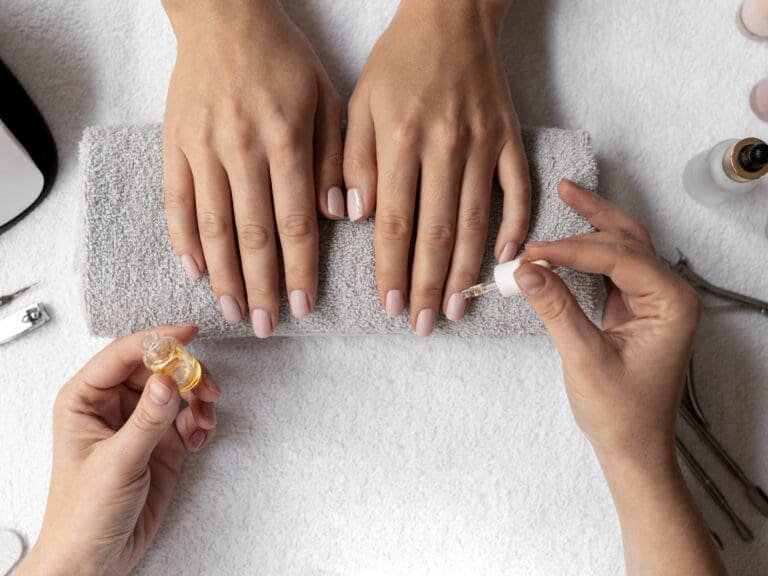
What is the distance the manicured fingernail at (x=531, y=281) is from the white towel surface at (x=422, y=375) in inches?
9.9

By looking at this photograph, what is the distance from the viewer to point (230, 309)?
75 cm

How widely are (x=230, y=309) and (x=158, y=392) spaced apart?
0.14m

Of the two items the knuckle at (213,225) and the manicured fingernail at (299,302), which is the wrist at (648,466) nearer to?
the manicured fingernail at (299,302)

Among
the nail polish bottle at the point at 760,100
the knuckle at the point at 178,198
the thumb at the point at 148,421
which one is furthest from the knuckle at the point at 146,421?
the nail polish bottle at the point at 760,100

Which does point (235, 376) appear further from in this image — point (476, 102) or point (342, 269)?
point (476, 102)

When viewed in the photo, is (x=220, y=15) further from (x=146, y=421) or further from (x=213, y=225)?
(x=146, y=421)

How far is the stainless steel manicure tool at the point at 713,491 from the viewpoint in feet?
2.77

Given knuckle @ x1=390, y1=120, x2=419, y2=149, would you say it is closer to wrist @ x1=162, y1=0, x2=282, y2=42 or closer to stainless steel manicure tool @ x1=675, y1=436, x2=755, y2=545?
wrist @ x1=162, y1=0, x2=282, y2=42

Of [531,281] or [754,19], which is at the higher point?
[754,19]

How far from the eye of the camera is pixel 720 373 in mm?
888

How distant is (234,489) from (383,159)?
0.51 meters

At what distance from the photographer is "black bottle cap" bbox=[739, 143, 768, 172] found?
2.44 ft

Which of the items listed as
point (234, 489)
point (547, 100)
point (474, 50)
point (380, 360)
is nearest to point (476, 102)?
point (474, 50)

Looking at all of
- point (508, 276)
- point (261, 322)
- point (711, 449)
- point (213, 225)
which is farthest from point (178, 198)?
point (711, 449)
